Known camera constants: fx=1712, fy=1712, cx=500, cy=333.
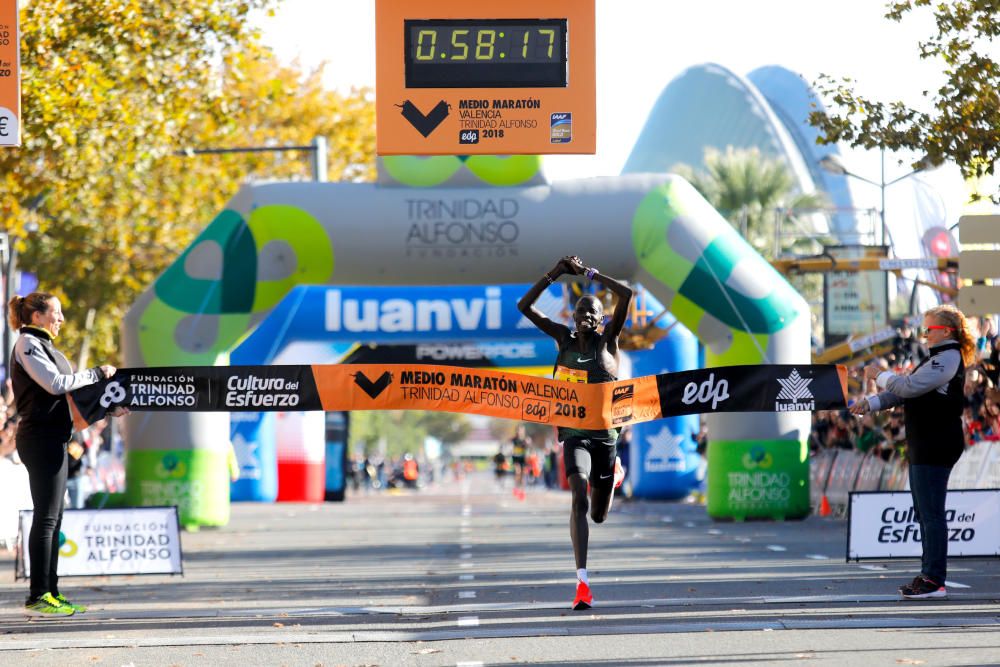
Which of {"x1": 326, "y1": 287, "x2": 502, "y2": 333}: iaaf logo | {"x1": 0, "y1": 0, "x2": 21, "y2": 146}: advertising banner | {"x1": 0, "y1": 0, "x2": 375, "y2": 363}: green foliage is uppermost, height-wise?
{"x1": 0, "y1": 0, "x2": 375, "y2": 363}: green foliage

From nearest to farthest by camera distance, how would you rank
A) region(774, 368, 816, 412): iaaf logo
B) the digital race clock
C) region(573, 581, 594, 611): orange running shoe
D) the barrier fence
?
region(573, 581, 594, 611): orange running shoe → region(774, 368, 816, 412): iaaf logo → the digital race clock → the barrier fence

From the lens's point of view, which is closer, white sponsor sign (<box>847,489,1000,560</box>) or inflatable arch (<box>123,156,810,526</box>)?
white sponsor sign (<box>847,489,1000,560</box>)

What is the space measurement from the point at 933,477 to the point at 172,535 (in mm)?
6060

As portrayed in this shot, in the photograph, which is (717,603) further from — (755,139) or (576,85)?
(755,139)

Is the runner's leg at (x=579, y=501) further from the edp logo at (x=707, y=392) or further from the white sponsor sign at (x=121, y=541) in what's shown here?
the white sponsor sign at (x=121, y=541)

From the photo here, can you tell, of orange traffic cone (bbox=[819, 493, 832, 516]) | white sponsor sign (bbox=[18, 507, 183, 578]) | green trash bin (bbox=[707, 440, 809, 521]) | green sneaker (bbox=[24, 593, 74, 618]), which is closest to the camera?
green sneaker (bbox=[24, 593, 74, 618])

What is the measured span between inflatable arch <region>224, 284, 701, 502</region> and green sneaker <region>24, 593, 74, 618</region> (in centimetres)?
1324

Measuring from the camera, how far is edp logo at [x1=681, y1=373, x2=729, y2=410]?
11.1 metres

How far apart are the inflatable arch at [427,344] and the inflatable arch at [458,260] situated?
3.29 meters

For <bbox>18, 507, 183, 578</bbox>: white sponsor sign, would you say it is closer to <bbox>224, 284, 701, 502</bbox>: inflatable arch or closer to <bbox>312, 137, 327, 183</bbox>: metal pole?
<bbox>224, 284, 701, 502</bbox>: inflatable arch

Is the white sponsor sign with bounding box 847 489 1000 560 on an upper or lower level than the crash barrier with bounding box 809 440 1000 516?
lower

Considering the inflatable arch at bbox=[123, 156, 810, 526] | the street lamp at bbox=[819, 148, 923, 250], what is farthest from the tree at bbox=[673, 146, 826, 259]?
the inflatable arch at bbox=[123, 156, 810, 526]

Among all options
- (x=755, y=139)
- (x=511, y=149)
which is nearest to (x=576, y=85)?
(x=511, y=149)

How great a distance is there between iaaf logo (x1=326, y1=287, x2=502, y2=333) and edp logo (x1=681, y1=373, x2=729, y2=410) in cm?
1279
